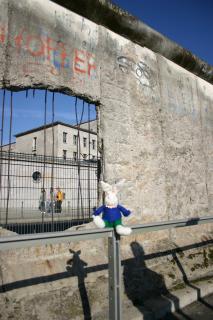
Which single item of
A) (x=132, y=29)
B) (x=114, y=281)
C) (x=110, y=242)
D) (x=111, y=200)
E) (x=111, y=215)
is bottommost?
(x=114, y=281)

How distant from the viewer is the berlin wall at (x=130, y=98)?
9.55 feet

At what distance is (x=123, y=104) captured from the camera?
360 cm

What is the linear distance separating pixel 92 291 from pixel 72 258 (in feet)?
1.26

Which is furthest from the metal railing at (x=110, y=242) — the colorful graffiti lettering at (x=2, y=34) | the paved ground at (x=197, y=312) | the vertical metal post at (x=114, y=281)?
the colorful graffiti lettering at (x=2, y=34)

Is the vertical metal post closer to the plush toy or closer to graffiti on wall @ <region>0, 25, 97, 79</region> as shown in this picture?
the plush toy

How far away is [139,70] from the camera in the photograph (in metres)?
3.92

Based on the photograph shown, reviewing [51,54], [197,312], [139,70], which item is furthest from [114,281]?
[139,70]

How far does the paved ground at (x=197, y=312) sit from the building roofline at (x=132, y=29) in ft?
11.4

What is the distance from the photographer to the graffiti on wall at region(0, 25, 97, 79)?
112 inches

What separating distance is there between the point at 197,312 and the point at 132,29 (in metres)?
3.55

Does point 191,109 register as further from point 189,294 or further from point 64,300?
point 64,300

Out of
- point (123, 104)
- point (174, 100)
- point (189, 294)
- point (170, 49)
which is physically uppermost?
point (170, 49)

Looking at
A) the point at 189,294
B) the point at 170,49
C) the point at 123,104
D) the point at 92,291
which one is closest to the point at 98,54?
the point at 123,104

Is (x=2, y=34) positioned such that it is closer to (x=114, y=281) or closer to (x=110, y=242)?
(x=110, y=242)
